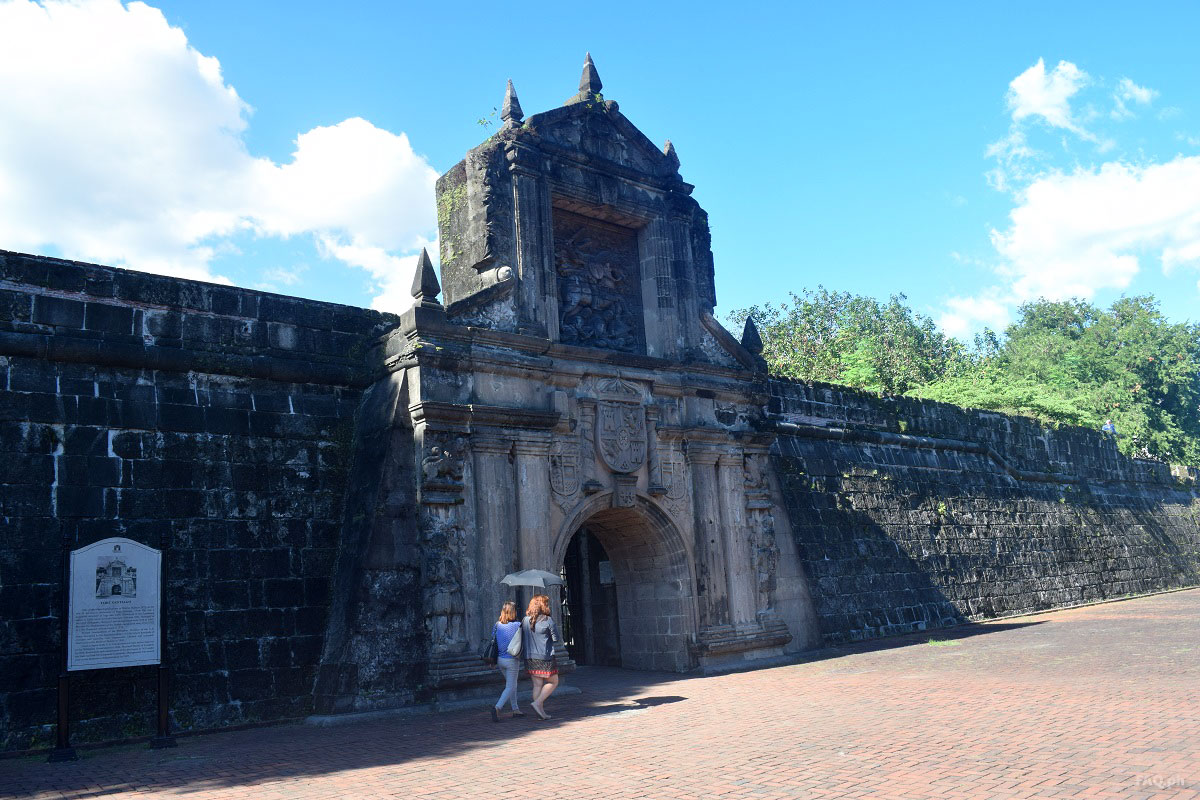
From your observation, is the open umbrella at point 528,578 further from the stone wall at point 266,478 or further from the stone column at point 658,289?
the stone column at point 658,289

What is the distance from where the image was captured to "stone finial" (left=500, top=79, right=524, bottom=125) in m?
12.7

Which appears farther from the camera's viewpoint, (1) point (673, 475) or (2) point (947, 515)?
(2) point (947, 515)

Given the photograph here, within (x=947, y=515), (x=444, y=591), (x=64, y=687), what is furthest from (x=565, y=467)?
(x=947, y=515)

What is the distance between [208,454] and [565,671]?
4806 mm

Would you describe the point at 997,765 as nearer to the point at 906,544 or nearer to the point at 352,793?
the point at 352,793

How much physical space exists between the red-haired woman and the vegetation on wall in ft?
91.1

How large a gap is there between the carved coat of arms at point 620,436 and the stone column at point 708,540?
1077 millimetres

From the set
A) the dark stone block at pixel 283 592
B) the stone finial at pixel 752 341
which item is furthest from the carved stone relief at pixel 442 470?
the stone finial at pixel 752 341

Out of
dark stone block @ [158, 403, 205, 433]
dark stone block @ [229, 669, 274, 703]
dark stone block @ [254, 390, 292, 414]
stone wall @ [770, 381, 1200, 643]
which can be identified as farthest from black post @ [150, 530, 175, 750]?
stone wall @ [770, 381, 1200, 643]

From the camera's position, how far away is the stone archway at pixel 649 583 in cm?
1297

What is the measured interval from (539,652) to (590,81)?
884 centimetres

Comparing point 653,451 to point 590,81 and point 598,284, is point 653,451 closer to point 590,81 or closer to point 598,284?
point 598,284

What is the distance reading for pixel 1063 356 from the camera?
42.7 metres

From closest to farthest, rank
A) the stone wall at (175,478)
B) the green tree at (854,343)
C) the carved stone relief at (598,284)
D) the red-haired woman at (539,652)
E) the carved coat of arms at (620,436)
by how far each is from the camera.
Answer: the stone wall at (175,478)
the red-haired woman at (539,652)
the carved coat of arms at (620,436)
the carved stone relief at (598,284)
the green tree at (854,343)
